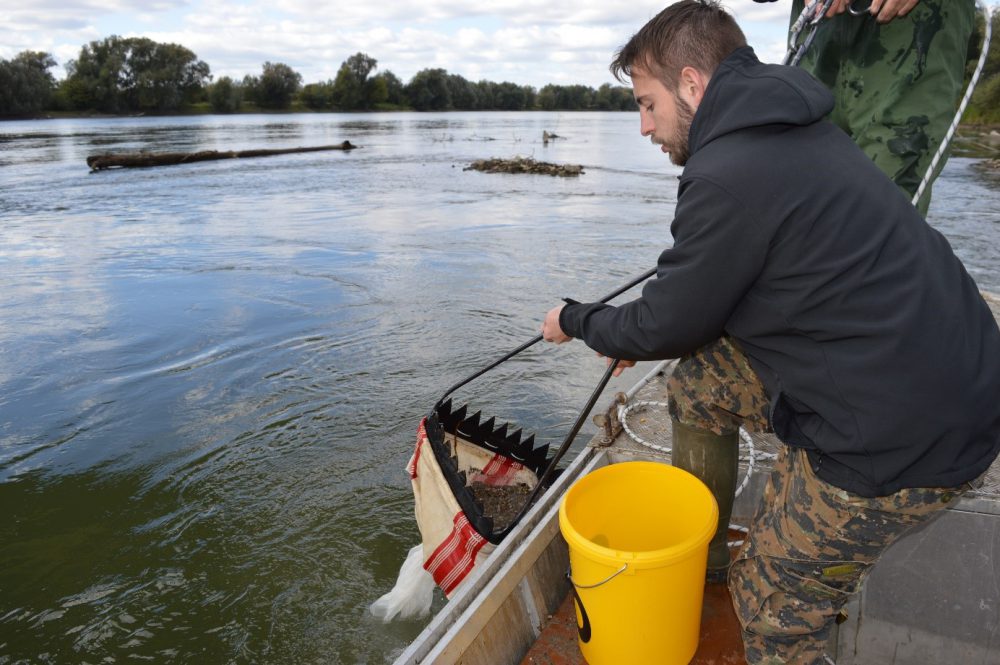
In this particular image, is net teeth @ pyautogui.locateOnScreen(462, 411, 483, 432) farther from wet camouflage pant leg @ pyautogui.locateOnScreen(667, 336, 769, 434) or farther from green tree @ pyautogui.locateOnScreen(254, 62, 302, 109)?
green tree @ pyautogui.locateOnScreen(254, 62, 302, 109)

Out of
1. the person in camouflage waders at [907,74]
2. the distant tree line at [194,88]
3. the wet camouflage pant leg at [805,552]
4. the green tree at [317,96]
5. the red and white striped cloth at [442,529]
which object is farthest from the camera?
the green tree at [317,96]

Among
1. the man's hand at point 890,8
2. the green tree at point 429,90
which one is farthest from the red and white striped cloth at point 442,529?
the green tree at point 429,90

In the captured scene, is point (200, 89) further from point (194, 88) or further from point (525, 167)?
point (525, 167)

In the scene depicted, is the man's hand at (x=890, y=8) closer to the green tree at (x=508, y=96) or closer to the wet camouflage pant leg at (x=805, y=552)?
the wet camouflage pant leg at (x=805, y=552)

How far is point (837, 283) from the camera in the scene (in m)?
1.70

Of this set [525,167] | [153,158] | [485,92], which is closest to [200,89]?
[485,92]

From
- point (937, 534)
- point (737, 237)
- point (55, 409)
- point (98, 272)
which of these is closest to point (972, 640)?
point (937, 534)

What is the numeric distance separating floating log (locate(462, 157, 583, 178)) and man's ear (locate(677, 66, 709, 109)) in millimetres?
22570

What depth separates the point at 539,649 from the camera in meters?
2.66

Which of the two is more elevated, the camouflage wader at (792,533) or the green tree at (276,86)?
the green tree at (276,86)

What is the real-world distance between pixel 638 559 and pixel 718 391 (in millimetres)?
648

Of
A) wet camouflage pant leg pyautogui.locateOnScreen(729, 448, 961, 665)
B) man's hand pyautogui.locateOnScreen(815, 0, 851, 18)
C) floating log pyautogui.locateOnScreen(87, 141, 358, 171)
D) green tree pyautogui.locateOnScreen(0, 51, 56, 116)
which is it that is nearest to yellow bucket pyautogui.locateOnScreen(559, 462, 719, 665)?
wet camouflage pant leg pyautogui.locateOnScreen(729, 448, 961, 665)

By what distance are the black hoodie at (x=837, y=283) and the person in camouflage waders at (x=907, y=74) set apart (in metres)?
1.92

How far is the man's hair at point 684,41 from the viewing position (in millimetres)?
1938
